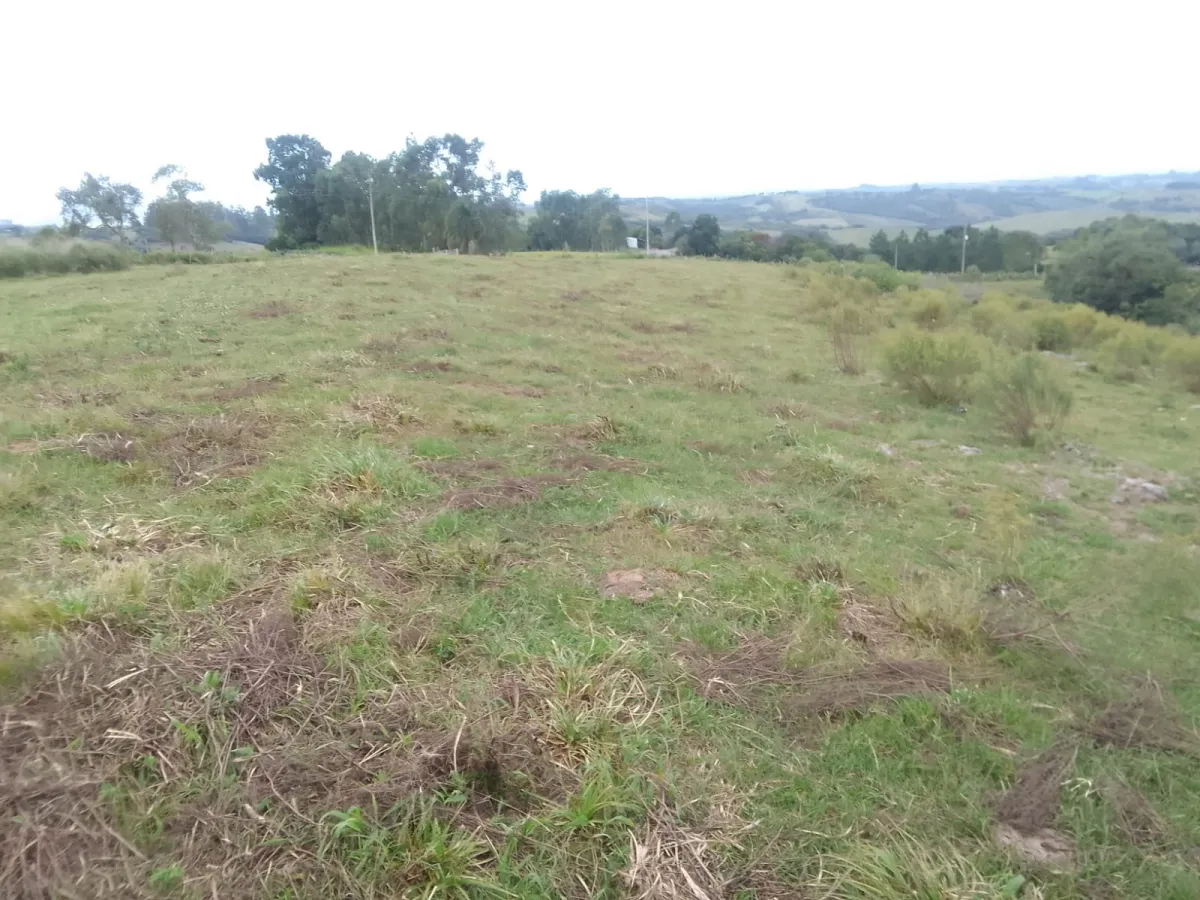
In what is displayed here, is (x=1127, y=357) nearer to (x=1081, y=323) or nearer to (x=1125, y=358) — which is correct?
(x=1125, y=358)

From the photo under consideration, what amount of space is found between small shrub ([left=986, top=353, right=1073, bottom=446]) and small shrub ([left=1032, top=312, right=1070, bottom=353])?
417 inches

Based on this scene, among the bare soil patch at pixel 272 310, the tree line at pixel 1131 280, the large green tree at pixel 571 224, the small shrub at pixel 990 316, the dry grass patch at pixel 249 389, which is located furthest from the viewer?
the large green tree at pixel 571 224

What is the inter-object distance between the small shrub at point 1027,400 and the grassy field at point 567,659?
1.26 metres

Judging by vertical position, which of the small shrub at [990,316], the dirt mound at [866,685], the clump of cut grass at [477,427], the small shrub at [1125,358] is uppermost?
the clump of cut grass at [477,427]

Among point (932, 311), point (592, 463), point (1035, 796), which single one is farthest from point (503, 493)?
point (932, 311)

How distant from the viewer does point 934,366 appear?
10844 millimetres

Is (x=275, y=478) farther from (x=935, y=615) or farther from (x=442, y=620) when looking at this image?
(x=935, y=615)

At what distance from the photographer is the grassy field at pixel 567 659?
2414 millimetres

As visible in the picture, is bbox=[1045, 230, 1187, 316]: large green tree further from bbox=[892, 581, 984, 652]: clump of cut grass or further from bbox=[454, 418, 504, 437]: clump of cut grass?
bbox=[892, 581, 984, 652]: clump of cut grass

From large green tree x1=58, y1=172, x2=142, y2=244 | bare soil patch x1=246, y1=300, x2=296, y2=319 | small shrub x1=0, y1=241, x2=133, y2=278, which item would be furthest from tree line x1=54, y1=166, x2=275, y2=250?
bare soil patch x1=246, y1=300, x2=296, y2=319

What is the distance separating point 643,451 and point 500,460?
4.62 ft

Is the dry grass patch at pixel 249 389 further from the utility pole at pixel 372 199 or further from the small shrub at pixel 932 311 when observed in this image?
the utility pole at pixel 372 199

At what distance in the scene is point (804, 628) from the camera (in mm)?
3822

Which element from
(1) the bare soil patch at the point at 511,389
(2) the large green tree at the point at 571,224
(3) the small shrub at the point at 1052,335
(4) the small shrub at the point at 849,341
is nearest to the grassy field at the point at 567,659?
(1) the bare soil patch at the point at 511,389
